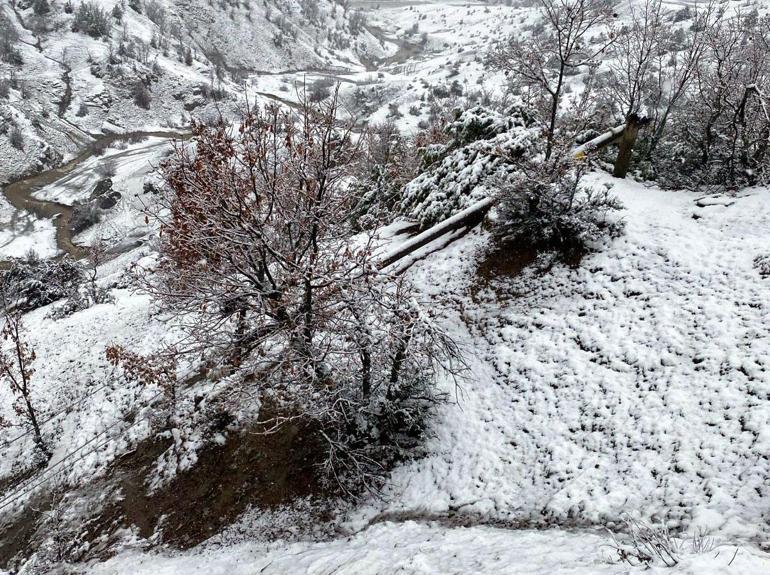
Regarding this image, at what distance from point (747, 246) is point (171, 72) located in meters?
72.0

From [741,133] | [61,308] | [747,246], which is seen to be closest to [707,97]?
[741,133]

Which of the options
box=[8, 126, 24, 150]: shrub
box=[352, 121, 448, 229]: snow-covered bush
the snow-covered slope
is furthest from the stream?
the snow-covered slope

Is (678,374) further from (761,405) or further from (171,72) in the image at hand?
(171,72)

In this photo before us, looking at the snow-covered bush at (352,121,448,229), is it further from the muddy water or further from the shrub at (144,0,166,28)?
the shrub at (144,0,166,28)

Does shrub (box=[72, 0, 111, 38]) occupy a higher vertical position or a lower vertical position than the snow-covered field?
higher

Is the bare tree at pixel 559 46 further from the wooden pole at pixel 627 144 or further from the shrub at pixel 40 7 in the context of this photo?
the shrub at pixel 40 7

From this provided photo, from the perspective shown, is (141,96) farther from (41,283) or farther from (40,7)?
(41,283)

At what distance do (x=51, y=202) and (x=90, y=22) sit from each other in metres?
38.4

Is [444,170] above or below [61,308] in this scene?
above

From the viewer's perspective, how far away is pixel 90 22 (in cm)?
6262

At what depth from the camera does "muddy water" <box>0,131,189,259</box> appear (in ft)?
122

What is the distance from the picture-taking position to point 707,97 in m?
12.9

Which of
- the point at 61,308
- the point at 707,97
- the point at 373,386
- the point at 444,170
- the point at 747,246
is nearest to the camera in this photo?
the point at 373,386

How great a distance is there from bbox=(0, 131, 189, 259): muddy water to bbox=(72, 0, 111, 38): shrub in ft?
79.5
